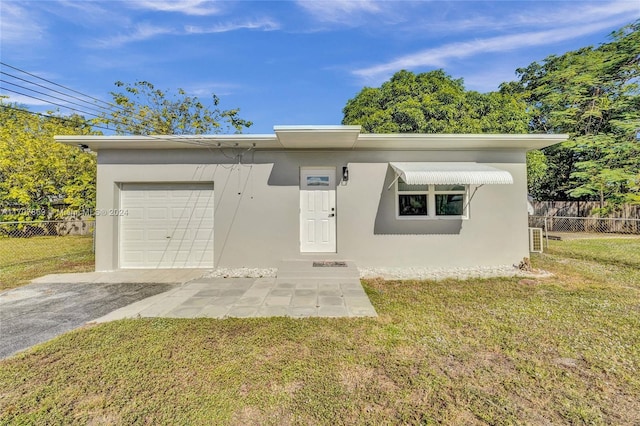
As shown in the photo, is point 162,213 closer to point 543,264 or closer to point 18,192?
point 543,264

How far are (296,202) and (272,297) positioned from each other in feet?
10.9

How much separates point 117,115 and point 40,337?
20004 mm

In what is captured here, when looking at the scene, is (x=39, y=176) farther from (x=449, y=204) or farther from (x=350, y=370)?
(x=449, y=204)

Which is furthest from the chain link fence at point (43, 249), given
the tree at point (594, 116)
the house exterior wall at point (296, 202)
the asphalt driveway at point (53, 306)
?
the tree at point (594, 116)

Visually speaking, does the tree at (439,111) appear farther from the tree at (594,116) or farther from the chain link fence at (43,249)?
the chain link fence at (43,249)

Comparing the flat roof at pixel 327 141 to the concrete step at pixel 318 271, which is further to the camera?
the flat roof at pixel 327 141

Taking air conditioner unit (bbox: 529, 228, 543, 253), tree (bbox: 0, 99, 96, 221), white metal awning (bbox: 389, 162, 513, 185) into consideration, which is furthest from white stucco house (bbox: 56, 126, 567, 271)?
tree (bbox: 0, 99, 96, 221)

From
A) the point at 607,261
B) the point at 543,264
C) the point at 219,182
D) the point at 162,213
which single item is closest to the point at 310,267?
the point at 219,182

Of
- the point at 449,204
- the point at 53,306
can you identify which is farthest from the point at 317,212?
the point at 53,306

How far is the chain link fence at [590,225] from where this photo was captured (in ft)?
52.0

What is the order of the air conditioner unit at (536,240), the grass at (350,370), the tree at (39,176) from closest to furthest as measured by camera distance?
1. the grass at (350,370)
2. the air conditioner unit at (536,240)
3. the tree at (39,176)

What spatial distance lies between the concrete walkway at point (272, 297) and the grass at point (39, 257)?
4472mm

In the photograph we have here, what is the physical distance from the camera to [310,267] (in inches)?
298

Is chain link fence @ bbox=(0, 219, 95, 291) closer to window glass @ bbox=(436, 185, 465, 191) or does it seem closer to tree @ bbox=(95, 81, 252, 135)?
tree @ bbox=(95, 81, 252, 135)
